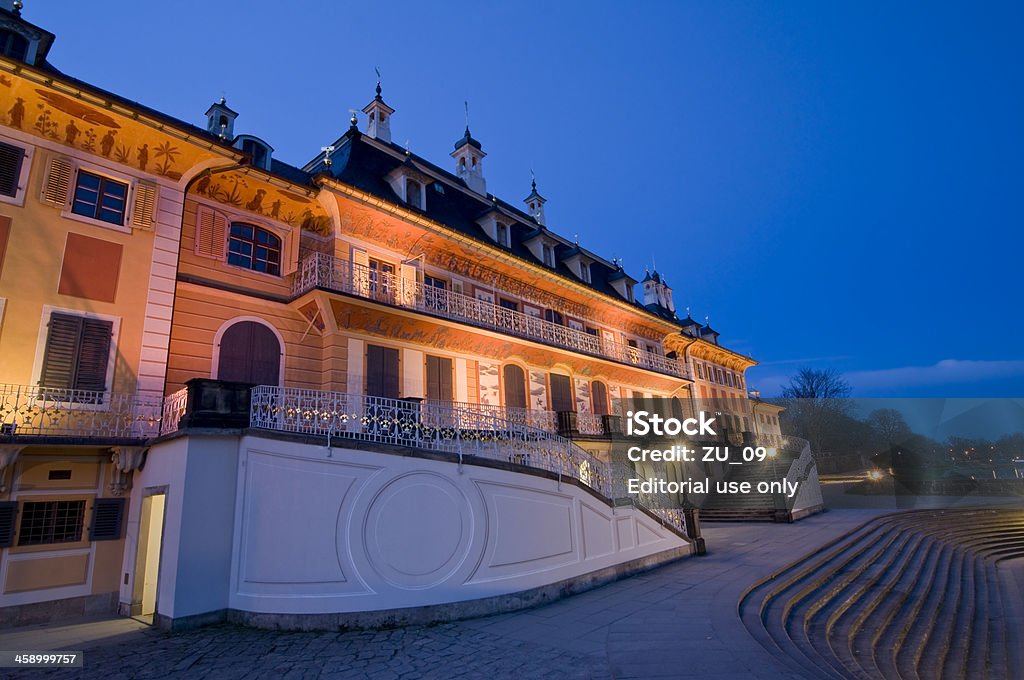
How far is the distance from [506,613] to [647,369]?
17.0 meters

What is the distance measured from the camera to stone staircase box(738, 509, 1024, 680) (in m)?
8.55

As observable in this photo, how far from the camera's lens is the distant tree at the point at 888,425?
49.8 metres

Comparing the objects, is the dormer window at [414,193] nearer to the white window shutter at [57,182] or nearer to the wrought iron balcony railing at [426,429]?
the wrought iron balcony railing at [426,429]

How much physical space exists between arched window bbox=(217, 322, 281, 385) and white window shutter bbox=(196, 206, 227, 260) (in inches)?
76.8

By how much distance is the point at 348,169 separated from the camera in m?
16.4

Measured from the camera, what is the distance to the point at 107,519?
10070 millimetres

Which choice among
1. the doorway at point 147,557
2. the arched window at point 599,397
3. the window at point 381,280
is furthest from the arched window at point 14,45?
the arched window at point 599,397

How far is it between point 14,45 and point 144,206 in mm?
3768

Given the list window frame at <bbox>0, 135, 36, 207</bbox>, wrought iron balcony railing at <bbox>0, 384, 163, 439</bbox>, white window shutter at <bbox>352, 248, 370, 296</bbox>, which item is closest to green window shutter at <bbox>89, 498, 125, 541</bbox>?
wrought iron balcony railing at <bbox>0, 384, 163, 439</bbox>

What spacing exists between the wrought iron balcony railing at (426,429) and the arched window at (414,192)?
25.2ft

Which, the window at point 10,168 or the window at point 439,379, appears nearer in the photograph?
the window at point 10,168

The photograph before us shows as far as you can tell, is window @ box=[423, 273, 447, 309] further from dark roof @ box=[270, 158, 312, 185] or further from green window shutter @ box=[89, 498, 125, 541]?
green window shutter @ box=[89, 498, 125, 541]

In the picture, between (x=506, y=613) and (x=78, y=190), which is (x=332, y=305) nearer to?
(x=78, y=190)

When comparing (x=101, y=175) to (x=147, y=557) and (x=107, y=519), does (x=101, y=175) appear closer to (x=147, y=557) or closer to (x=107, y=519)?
(x=107, y=519)
